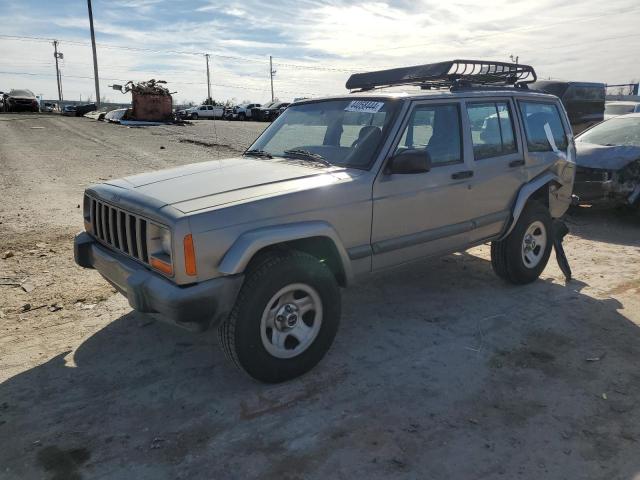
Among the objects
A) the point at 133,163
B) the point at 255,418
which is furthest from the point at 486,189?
the point at 133,163

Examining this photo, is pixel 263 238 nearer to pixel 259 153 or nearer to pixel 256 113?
pixel 259 153

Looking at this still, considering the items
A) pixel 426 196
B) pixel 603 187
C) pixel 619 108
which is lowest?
pixel 603 187

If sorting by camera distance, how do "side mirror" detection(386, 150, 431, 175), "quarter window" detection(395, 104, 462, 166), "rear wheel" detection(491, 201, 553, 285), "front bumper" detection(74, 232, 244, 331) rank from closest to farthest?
"front bumper" detection(74, 232, 244, 331), "side mirror" detection(386, 150, 431, 175), "quarter window" detection(395, 104, 462, 166), "rear wheel" detection(491, 201, 553, 285)

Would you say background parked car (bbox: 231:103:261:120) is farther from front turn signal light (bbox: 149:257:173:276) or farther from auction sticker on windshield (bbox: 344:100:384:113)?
front turn signal light (bbox: 149:257:173:276)

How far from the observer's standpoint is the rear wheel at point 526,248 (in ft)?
16.2

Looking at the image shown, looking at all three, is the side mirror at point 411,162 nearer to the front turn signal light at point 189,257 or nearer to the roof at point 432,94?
the roof at point 432,94

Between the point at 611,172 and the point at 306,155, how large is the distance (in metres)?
5.66

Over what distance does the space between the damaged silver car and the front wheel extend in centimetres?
584

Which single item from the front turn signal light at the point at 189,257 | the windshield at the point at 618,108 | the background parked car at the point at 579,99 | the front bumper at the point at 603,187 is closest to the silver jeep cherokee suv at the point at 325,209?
the front turn signal light at the point at 189,257

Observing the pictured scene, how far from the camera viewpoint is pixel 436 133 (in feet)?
13.8

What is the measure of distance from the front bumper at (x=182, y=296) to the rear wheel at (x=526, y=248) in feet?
9.75

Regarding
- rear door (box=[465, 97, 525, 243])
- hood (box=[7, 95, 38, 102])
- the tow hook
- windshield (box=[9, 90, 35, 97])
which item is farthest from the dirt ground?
windshield (box=[9, 90, 35, 97])

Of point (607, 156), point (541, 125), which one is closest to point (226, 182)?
point (541, 125)

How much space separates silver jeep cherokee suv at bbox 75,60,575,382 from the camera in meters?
2.98
